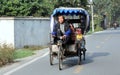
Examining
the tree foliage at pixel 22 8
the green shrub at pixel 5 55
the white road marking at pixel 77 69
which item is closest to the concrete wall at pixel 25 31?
the tree foliage at pixel 22 8

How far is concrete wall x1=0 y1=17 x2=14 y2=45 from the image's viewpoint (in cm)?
2838

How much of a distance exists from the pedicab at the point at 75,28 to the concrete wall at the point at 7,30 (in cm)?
801

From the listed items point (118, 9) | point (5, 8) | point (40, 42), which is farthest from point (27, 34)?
point (118, 9)

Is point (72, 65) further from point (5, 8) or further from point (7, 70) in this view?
point (5, 8)

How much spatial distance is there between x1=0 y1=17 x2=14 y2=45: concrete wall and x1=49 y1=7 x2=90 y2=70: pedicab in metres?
8.01

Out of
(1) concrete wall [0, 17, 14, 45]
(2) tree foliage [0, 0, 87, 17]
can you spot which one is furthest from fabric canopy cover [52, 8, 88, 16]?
(2) tree foliage [0, 0, 87, 17]

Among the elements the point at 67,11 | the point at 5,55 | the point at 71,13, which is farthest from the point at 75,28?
the point at 5,55

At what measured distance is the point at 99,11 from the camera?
109 meters

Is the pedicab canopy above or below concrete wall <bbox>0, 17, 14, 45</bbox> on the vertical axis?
above

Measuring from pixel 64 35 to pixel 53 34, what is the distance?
61cm

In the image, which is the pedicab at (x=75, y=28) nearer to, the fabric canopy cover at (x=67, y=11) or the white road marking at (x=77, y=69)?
the fabric canopy cover at (x=67, y=11)

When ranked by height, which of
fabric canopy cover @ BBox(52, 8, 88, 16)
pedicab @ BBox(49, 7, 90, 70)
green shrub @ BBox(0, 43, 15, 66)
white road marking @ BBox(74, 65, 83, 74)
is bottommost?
white road marking @ BBox(74, 65, 83, 74)

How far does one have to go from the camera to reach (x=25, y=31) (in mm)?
30188

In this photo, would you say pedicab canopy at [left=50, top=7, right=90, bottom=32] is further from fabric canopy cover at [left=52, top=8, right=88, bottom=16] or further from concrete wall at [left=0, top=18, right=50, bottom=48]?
concrete wall at [left=0, top=18, right=50, bottom=48]
